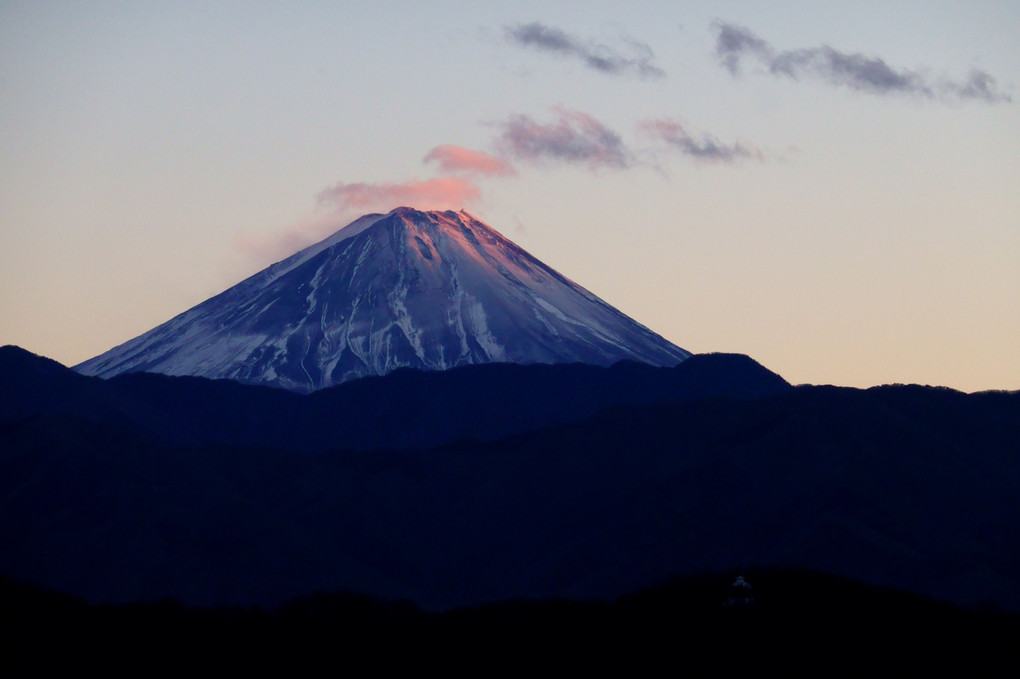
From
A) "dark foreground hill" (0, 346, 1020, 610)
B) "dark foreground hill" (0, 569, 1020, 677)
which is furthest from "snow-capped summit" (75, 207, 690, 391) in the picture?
"dark foreground hill" (0, 569, 1020, 677)

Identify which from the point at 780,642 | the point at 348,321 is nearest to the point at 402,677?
the point at 780,642

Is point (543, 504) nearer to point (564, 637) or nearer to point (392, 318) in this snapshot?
point (392, 318)

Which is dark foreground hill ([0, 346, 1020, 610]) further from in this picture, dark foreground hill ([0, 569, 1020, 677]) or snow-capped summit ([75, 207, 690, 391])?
snow-capped summit ([75, 207, 690, 391])

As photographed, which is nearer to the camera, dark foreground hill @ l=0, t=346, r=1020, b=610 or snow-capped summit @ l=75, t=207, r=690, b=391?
dark foreground hill @ l=0, t=346, r=1020, b=610

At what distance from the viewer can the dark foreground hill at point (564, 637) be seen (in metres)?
61.1

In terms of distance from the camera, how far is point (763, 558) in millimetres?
98812

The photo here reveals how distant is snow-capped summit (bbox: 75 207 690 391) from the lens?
157m

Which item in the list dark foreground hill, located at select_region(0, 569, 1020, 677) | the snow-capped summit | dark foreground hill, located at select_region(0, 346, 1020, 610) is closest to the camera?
dark foreground hill, located at select_region(0, 569, 1020, 677)

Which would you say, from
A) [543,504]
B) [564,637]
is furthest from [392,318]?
[564,637]

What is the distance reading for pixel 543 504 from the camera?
4616 inches

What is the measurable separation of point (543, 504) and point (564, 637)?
52063 mm

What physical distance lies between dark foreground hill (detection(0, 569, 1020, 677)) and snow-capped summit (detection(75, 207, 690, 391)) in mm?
83793

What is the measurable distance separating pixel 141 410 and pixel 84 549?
3542 cm

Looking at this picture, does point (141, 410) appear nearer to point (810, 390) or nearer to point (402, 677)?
point (810, 390)
